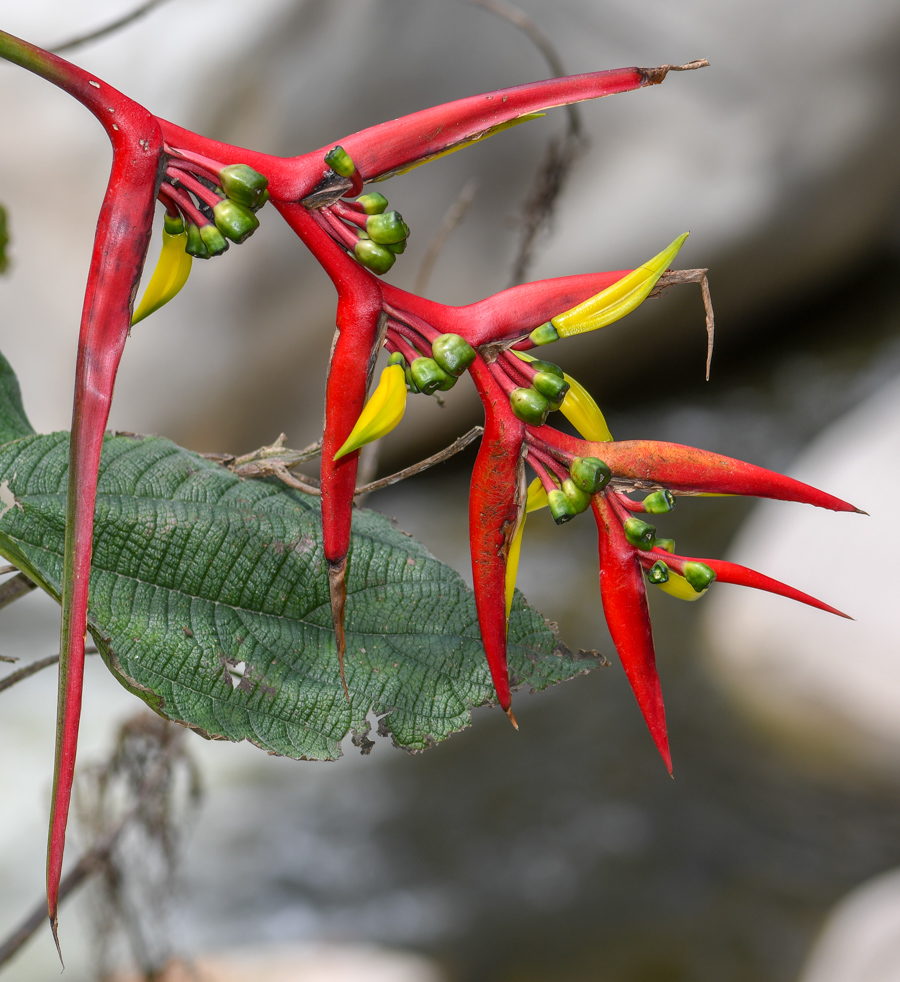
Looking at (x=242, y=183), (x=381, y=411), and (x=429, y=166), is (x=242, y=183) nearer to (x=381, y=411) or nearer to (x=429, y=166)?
(x=381, y=411)

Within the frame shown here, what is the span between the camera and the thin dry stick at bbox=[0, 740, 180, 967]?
0.48m

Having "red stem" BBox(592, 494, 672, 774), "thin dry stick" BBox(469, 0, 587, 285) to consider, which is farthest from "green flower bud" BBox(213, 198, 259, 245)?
"thin dry stick" BBox(469, 0, 587, 285)

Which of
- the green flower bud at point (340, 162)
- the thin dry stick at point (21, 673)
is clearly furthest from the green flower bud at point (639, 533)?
the thin dry stick at point (21, 673)

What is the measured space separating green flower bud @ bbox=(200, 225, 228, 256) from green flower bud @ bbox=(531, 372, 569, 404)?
0.27ft

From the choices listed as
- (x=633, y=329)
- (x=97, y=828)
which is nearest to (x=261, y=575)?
(x=97, y=828)

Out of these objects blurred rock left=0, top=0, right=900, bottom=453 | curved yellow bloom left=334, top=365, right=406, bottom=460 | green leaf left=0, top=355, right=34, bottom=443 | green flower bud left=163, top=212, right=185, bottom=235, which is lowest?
blurred rock left=0, top=0, right=900, bottom=453

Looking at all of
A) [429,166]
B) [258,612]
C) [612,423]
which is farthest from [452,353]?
[612,423]

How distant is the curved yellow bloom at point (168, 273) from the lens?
232mm

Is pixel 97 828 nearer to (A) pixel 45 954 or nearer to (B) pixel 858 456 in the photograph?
(A) pixel 45 954

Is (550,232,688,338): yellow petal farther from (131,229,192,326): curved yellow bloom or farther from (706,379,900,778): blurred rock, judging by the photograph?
(706,379,900,778): blurred rock

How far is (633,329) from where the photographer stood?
2.60m

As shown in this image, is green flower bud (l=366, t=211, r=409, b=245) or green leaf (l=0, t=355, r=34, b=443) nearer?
green flower bud (l=366, t=211, r=409, b=245)

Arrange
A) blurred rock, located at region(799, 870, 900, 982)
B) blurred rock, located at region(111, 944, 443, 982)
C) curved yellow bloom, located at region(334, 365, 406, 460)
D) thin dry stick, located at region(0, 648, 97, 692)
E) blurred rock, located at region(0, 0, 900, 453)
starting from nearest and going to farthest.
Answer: curved yellow bloom, located at region(334, 365, 406, 460) < thin dry stick, located at region(0, 648, 97, 692) < blurred rock, located at region(799, 870, 900, 982) < blurred rock, located at region(111, 944, 443, 982) < blurred rock, located at region(0, 0, 900, 453)

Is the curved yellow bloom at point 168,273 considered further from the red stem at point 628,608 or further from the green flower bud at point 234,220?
the red stem at point 628,608
